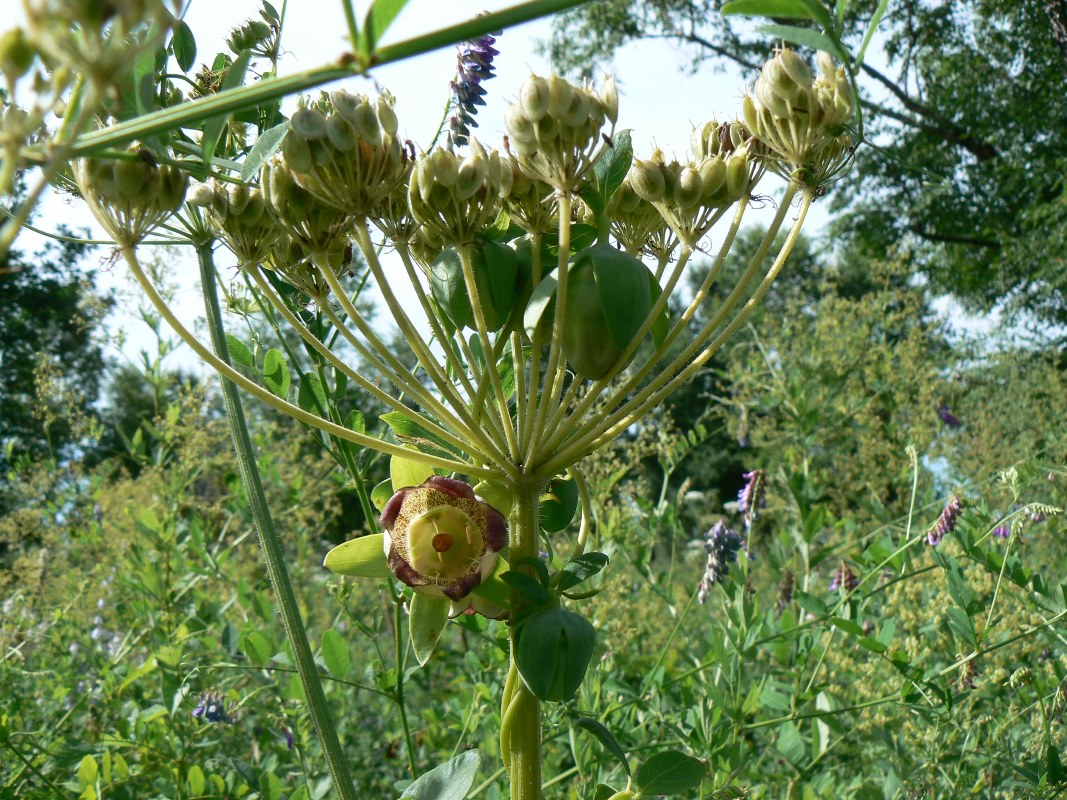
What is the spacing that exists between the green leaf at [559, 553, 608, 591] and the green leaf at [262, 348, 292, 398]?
42 cm

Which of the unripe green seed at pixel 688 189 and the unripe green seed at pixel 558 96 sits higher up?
the unripe green seed at pixel 558 96

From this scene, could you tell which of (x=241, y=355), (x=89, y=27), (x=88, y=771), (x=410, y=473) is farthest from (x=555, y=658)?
(x=88, y=771)

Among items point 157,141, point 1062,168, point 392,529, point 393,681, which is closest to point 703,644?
point 393,681

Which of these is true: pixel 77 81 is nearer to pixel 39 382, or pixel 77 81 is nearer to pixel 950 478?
pixel 39 382

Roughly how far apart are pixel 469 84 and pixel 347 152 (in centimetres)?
46

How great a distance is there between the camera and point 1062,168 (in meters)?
9.30

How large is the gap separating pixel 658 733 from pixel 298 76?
134cm

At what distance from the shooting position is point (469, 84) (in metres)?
0.94

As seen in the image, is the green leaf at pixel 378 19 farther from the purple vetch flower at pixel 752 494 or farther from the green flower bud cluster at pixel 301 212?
the purple vetch flower at pixel 752 494

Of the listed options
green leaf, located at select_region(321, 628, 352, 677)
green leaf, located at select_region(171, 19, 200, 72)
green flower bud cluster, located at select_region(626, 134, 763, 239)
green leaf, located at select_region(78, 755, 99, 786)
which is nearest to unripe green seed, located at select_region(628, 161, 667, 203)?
green flower bud cluster, located at select_region(626, 134, 763, 239)

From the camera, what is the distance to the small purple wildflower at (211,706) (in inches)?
58.6

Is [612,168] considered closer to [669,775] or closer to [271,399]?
[271,399]

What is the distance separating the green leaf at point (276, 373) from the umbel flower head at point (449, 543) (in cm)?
37

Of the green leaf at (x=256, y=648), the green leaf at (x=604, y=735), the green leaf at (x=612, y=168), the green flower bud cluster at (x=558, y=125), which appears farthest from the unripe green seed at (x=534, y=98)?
the green leaf at (x=256, y=648)
